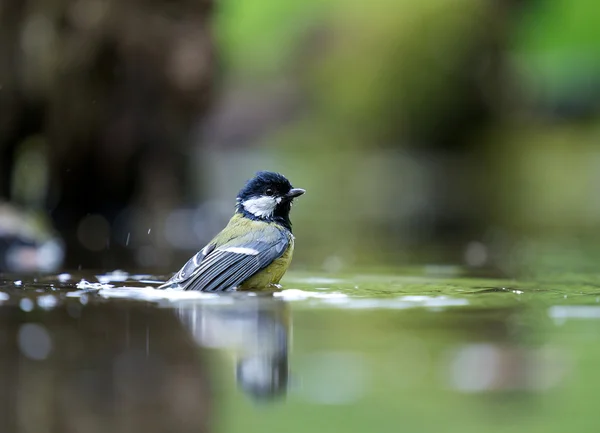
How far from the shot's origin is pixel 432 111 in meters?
16.1

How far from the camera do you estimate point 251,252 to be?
4949 mm

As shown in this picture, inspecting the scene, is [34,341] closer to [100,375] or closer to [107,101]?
[100,375]

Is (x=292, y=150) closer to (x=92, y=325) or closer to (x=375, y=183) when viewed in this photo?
(x=375, y=183)

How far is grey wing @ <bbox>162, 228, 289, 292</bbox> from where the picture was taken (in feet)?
15.7

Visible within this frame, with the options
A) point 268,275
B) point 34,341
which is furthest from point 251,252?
point 34,341

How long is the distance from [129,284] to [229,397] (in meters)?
2.69

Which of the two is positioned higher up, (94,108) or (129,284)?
(94,108)

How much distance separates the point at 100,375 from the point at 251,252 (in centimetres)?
232

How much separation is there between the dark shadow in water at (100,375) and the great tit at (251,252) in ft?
3.03

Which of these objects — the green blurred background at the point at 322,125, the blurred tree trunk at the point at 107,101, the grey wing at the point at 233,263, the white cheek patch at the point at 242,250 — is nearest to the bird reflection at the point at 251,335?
the grey wing at the point at 233,263

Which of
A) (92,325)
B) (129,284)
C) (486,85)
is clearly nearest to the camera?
(92,325)

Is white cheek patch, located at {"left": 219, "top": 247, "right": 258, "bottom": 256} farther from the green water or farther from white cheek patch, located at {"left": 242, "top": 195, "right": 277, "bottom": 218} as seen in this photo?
white cheek patch, located at {"left": 242, "top": 195, "right": 277, "bottom": 218}

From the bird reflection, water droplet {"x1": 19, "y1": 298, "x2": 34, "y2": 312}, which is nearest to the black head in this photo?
the bird reflection

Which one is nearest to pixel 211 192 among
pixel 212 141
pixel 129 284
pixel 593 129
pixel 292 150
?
pixel 292 150
